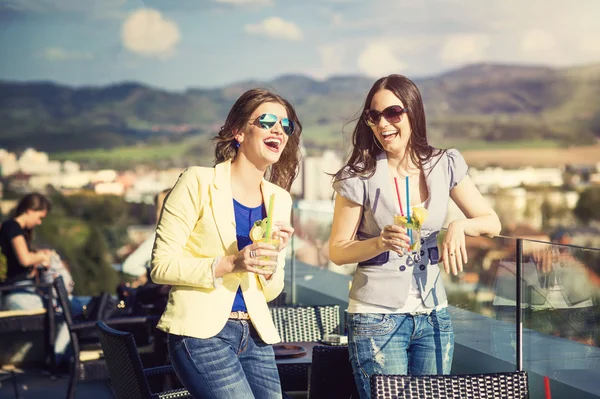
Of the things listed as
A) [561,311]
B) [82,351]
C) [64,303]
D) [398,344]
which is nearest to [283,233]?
[398,344]

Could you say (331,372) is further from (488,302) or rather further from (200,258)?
(200,258)

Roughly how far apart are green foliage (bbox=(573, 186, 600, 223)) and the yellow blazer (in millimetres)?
76487

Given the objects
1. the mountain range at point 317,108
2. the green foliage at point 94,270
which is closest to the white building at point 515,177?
the mountain range at point 317,108

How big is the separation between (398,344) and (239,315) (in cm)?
44

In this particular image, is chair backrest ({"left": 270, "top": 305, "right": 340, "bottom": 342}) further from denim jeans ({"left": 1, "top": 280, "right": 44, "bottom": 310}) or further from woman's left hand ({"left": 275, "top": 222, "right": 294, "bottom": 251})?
denim jeans ({"left": 1, "top": 280, "right": 44, "bottom": 310})

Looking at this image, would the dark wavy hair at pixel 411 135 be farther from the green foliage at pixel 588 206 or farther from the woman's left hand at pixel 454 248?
the green foliage at pixel 588 206

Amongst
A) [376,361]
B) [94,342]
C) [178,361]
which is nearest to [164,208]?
[178,361]

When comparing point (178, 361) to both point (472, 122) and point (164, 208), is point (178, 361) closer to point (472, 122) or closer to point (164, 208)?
point (164, 208)

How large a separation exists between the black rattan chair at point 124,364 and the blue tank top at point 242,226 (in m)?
0.50

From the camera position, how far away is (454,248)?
239cm

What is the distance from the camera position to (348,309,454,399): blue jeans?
7.83ft

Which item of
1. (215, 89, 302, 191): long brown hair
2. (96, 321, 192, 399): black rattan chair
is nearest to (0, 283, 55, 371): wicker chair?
(96, 321, 192, 399): black rattan chair

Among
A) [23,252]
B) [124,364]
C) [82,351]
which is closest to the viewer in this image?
[124,364]

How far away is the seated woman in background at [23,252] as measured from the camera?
20.0ft
